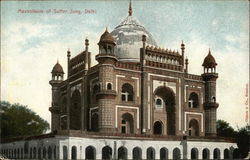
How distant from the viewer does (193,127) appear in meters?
43.8

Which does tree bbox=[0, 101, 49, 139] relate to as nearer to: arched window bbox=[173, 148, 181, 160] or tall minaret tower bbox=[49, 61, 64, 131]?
tall minaret tower bbox=[49, 61, 64, 131]

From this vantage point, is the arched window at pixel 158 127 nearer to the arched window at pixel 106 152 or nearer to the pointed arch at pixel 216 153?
the pointed arch at pixel 216 153

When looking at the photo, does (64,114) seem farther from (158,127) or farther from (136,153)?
(136,153)

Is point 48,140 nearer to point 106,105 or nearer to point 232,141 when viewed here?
point 106,105

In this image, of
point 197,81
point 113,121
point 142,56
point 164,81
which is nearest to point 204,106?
point 197,81

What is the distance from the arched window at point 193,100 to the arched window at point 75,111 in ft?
43.2

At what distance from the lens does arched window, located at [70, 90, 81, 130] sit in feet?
147

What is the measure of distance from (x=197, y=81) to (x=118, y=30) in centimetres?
1200

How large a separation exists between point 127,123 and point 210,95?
11109 millimetres

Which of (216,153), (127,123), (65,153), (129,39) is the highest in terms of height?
(129,39)

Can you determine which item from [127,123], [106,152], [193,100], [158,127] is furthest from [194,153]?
[106,152]

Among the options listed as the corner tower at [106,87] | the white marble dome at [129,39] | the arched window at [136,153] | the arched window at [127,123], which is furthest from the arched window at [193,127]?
the corner tower at [106,87]

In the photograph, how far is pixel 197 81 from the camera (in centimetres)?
4406

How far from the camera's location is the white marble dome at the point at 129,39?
1800 inches
